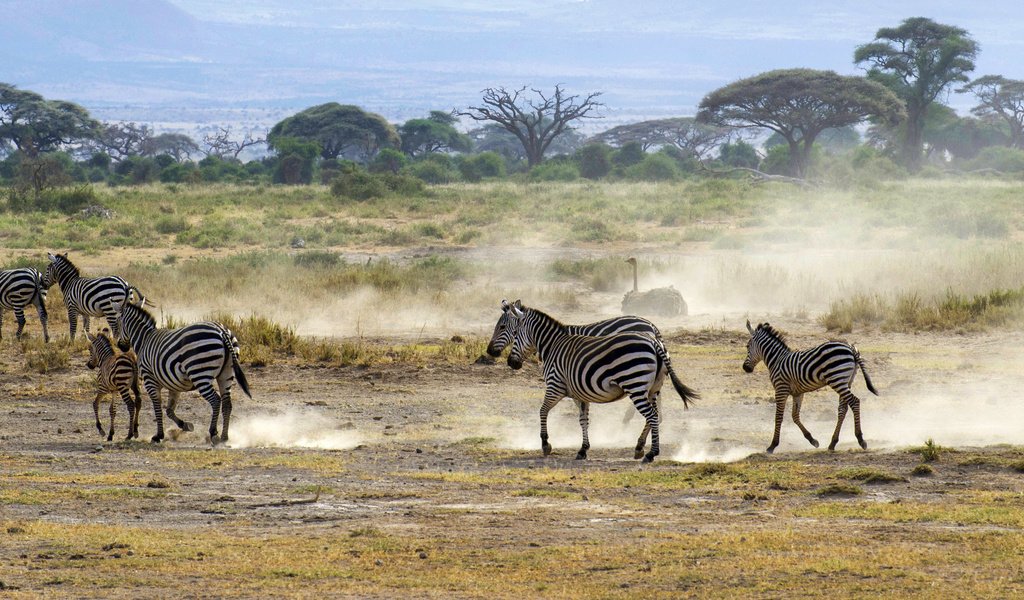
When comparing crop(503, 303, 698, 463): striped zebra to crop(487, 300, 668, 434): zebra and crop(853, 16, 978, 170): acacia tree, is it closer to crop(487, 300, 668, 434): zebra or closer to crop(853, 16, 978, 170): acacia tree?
crop(487, 300, 668, 434): zebra

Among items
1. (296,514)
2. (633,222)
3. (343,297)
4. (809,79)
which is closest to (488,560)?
(296,514)

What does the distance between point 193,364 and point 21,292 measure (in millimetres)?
9069

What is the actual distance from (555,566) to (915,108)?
71904mm

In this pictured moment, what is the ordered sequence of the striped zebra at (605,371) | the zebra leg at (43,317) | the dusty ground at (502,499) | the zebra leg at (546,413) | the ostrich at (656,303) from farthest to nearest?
the ostrich at (656,303), the zebra leg at (43,317), the zebra leg at (546,413), the striped zebra at (605,371), the dusty ground at (502,499)

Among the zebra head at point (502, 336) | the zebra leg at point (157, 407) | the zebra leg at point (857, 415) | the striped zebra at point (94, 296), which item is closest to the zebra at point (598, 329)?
the zebra head at point (502, 336)

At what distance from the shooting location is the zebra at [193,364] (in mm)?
13383

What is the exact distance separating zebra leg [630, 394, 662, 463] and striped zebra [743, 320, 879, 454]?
1.27 metres

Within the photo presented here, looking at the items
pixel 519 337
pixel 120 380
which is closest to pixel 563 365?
pixel 519 337

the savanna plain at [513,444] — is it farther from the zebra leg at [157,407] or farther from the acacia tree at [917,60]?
the acacia tree at [917,60]

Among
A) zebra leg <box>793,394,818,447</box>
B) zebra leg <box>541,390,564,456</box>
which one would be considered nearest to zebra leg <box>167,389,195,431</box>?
zebra leg <box>541,390,564,456</box>

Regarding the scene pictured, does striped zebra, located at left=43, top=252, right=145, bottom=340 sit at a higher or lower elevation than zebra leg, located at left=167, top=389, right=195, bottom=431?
higher

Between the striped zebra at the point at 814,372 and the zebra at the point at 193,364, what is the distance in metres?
5.34

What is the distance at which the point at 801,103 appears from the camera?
6359cm

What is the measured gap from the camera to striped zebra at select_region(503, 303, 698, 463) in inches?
484
